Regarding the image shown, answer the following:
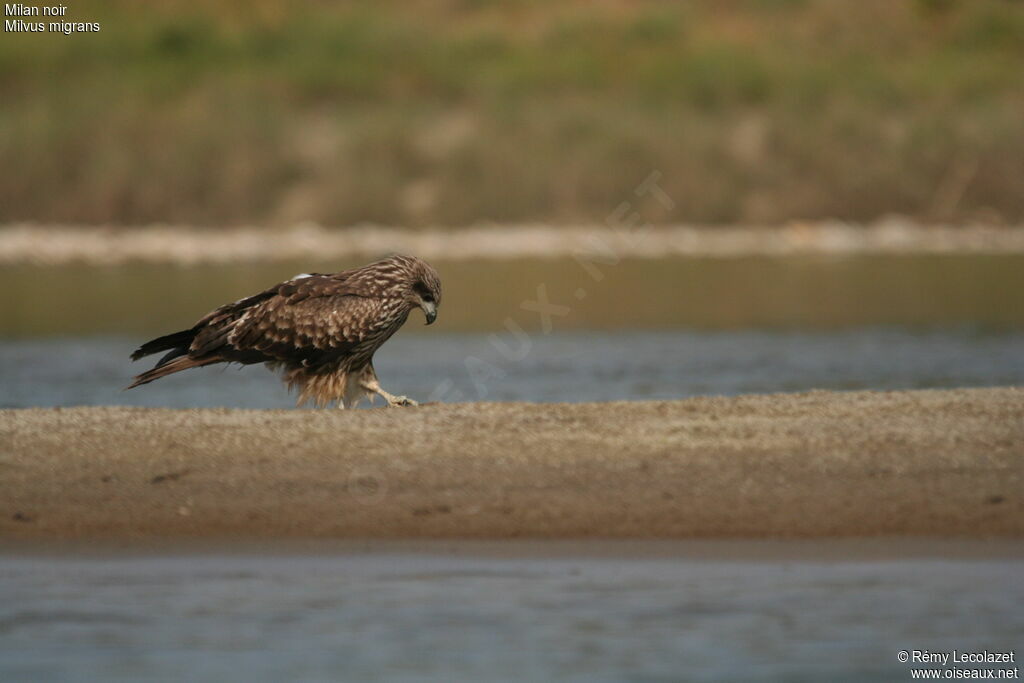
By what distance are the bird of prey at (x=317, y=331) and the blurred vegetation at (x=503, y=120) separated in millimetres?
22313

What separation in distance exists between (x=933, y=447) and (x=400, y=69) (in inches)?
1199

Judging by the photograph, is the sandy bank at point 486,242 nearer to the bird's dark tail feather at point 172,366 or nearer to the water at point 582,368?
the water at point 582,368

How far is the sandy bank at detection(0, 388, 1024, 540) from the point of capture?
8.66 metres

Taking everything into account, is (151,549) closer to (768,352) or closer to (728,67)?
(768,352)

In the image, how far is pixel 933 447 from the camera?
9320 mm

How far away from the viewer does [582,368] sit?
635 inches

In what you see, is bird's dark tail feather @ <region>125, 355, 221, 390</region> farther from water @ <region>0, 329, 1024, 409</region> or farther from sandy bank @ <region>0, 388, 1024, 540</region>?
water @ <region>0, 329, 1024, 409</region>

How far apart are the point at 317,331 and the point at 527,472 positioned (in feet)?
8.33

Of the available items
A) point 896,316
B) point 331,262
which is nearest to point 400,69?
point 331,262

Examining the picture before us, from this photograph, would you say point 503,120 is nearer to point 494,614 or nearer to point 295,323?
point 295,323

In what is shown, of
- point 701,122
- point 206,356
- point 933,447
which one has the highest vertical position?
point 701,122

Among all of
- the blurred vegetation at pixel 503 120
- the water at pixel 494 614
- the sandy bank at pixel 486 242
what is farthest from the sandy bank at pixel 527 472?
the blurred vegetation at pixel 503 120

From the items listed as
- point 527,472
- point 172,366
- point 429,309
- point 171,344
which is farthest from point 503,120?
point 527,472

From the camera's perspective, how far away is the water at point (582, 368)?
563 inches
